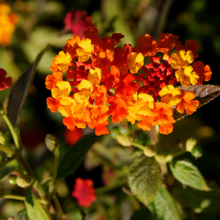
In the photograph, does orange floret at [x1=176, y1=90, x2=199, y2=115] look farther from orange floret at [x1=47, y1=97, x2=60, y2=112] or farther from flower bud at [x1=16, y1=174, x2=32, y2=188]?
flower bud at [x1=16, y1=174, x2=32, y2=188]

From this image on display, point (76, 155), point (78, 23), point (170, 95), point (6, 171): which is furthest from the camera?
point (78, 23)

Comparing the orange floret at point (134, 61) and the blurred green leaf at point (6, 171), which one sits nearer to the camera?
the orange floret at point (134, 61)

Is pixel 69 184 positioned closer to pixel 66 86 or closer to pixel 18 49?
pixel 66 86

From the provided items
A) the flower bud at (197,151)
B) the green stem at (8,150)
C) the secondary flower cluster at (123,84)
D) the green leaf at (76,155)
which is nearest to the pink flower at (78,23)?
the secondary flower cluster at (123,84)

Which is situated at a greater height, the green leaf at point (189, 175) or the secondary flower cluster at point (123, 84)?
the secondary flower cluster at point (123, 84)

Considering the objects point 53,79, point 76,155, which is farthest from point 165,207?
point 53,79

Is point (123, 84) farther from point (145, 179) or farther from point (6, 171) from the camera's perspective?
point (6, 171)

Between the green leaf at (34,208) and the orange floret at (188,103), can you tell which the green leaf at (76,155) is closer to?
the green leaf at (34,208)
